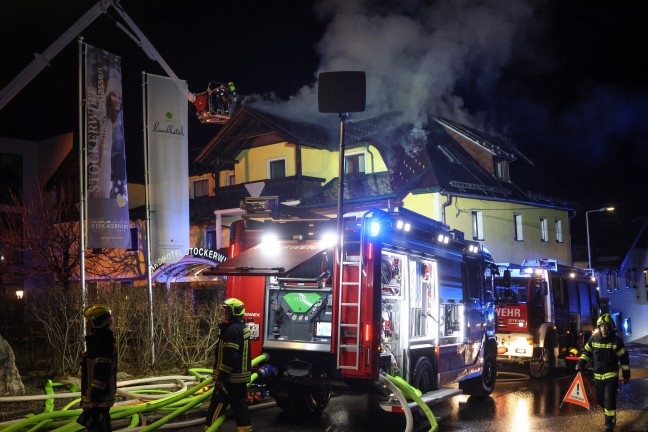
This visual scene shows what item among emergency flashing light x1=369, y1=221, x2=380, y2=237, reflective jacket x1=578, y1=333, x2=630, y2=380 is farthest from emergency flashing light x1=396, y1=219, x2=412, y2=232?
reflective jacket x1=578, y1=333, x2=630, y2=380

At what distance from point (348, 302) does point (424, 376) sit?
2.09 metres

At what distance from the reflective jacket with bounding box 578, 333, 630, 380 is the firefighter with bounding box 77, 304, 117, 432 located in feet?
20.8

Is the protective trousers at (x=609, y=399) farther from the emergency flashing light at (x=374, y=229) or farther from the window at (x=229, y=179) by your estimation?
the window at (x=229, y=179)

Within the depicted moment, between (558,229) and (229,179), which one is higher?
(229,179)

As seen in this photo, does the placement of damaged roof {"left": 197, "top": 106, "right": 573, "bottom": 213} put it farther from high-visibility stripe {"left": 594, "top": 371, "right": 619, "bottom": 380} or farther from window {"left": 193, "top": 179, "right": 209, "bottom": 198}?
high-visibility stripe {"left": 594, "top": 371, "right": 619, "bottom": 380}

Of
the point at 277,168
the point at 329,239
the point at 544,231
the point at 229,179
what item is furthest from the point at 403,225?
the point at 229,179

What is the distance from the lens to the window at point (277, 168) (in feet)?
97.1

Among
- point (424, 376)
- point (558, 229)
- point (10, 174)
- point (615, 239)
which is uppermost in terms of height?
point (10, 174)

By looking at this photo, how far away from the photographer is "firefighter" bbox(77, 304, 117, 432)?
251 inches

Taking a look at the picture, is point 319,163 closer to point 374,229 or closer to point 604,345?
point 604,345

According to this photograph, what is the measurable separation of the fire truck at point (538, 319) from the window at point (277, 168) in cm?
1462

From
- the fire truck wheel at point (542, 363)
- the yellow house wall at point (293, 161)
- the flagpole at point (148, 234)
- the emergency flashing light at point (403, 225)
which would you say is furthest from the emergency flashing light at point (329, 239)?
the yellow house wall at point (293, 161)

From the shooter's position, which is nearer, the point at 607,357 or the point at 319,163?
the point at 607,357

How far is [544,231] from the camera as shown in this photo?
31.3 m
